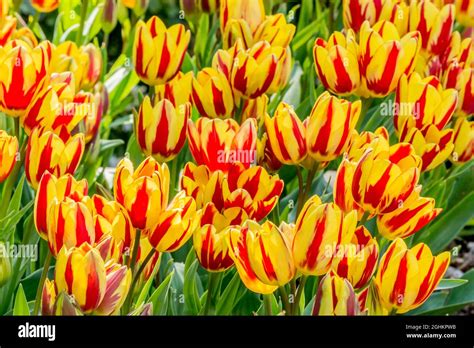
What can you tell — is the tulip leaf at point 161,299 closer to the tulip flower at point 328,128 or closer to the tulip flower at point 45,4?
the tulip flower at point 328,128

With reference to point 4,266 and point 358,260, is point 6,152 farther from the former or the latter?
point 358,260

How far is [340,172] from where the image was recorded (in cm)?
99

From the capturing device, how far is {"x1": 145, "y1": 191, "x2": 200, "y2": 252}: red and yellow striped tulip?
91 cm

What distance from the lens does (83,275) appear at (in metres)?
0.83

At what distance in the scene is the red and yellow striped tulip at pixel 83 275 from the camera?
0.83 metres

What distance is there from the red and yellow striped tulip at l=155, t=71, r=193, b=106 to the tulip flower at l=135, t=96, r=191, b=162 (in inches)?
4.5

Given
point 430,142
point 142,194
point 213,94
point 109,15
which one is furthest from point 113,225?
point 109,15

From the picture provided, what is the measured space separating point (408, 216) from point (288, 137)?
0.50ft

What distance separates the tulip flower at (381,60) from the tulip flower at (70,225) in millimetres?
466

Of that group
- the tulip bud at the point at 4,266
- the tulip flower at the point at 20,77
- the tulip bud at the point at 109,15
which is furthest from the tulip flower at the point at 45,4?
the tulip bud at the point at 4,266

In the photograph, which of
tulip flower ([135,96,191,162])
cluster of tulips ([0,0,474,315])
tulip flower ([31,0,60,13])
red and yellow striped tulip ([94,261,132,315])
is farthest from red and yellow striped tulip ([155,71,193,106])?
red and yellow striped tulip ([94,261,132,315])

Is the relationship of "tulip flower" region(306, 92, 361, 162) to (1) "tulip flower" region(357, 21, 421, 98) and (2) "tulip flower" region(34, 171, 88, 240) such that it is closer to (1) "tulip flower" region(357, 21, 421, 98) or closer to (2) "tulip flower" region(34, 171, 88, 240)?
(1) "tulip flower" region(357, 21, 421, 98)
